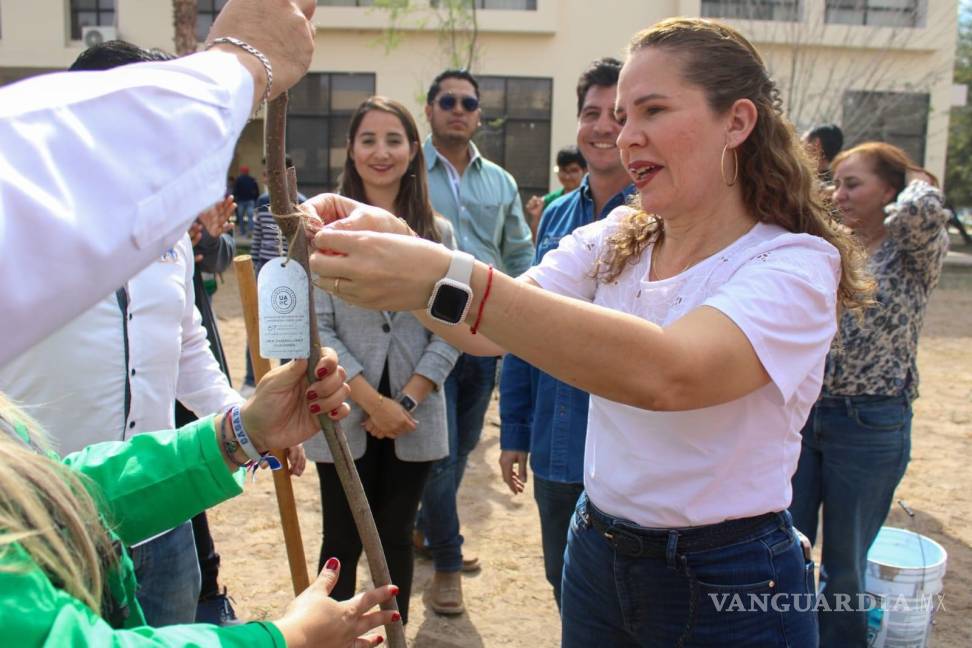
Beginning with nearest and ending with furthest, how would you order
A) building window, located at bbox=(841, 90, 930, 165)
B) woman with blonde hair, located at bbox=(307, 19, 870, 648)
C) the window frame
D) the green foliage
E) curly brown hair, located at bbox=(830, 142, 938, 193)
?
woman with blonde hair, located at bbox=(307, 19, 870, 648)
curly brown hair, located at bbox=(830, 142, 938, 193)
building window, located at bbox=(841, 90, 930, 165)
the window frame
the green foliage

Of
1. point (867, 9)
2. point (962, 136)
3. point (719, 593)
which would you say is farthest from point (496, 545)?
point (962, 136)

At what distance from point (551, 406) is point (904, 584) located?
68.8 inches

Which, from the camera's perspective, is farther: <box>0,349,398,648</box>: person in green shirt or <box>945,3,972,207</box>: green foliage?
<box>945,3,972,207</box>: green foliage

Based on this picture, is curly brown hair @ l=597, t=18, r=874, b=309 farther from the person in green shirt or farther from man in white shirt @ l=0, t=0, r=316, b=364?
man in white shirt @ l=0, t=0, r=316, b=364

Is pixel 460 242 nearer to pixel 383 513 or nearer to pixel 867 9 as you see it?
pixel 383 513

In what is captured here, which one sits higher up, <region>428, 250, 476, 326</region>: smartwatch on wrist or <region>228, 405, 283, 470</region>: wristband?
<region>428, 250, 476, 326</region>: smartwatch on wrist

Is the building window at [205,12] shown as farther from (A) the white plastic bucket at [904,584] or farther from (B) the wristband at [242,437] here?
(B) the wristband at [242,437]


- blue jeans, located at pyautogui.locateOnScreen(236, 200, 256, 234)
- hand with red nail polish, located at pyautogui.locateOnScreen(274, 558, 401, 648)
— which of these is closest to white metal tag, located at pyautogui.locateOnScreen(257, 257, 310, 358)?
hand with red nail polish, located at pyautogui.locateOnScreen(274, 558, 401, 648)

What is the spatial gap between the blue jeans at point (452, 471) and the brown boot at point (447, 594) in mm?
37

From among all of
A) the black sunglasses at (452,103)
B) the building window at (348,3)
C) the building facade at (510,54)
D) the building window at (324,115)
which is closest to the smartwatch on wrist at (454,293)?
the black sunglasses at (452,103)

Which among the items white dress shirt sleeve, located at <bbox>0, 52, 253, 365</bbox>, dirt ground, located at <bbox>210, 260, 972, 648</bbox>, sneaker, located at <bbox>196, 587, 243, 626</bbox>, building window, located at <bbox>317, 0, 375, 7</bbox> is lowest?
dirt ground, located at <bbox>210, 260, 972, 648</bbox>

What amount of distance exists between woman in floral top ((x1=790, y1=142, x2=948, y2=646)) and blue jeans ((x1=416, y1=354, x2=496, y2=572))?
59.2 inches

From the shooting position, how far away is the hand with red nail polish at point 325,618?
4.14 feet

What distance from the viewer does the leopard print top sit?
10.6ft
